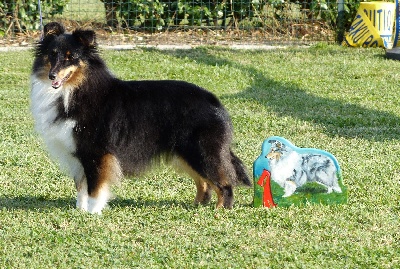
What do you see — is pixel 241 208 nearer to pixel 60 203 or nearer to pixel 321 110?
pixel 60 203

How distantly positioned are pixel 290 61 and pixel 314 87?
1.55 meters

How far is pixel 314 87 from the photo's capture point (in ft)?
33.2

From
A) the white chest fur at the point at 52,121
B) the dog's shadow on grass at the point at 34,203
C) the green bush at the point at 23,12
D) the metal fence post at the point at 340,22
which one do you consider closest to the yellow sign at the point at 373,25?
the metal fence post at the point at 340,22

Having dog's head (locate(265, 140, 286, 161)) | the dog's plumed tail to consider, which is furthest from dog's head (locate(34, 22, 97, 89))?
dog's head (locate(265, 140, 286, 161))

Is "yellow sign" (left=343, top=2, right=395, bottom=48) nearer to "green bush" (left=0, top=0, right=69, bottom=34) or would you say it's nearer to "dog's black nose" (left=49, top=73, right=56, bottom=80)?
"green bush" (left=0, top=0, right=69, bottom=34)

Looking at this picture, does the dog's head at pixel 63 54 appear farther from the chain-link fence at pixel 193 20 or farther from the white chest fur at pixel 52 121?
the chain-link fence at pixel 193 20

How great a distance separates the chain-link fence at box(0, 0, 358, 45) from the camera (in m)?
12.8

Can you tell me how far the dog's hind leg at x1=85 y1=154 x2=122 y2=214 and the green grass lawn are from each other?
0.11 metres

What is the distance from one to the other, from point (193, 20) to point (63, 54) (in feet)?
27.2

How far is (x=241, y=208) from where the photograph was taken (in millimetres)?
5266

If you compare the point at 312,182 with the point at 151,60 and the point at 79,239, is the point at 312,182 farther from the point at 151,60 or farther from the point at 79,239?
the point at 151,60

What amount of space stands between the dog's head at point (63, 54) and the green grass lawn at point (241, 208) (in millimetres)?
970

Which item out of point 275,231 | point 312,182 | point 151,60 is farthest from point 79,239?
point 151,60

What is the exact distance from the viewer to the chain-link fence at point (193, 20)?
12.8m
